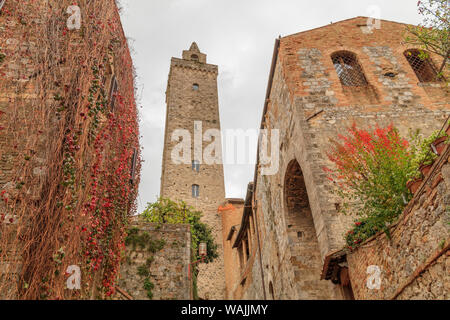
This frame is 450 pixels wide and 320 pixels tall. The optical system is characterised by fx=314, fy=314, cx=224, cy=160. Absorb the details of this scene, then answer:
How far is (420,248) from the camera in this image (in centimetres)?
382

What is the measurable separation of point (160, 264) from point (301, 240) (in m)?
3.86

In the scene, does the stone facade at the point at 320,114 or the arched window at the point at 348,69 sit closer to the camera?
the stone facade at the point at 320,114

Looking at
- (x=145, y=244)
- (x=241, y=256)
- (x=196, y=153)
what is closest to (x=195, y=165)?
(x=196, y=153)

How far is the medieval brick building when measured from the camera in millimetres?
3312

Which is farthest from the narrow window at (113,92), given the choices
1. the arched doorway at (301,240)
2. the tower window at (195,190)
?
the tower window at (195,190)

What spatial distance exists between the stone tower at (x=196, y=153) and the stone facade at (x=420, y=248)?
14.9 metres

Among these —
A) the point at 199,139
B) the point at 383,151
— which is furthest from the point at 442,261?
the point at 199,139

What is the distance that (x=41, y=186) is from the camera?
11.8 feet

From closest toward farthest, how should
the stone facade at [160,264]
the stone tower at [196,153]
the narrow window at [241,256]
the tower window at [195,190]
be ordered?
the stone facade at [160,264]
the narrow window at [241,256]
the stone tower at [196,153]
the tower window at [195,190]

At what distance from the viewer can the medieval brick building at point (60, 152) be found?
331 cm

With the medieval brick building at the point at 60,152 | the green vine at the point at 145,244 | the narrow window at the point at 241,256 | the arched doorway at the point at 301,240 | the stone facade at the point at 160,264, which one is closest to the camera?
the medieval brick building at the point at 60,152

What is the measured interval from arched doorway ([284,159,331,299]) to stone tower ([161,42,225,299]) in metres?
11.1

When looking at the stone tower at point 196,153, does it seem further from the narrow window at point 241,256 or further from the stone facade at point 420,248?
the stone facade at point 420,248
